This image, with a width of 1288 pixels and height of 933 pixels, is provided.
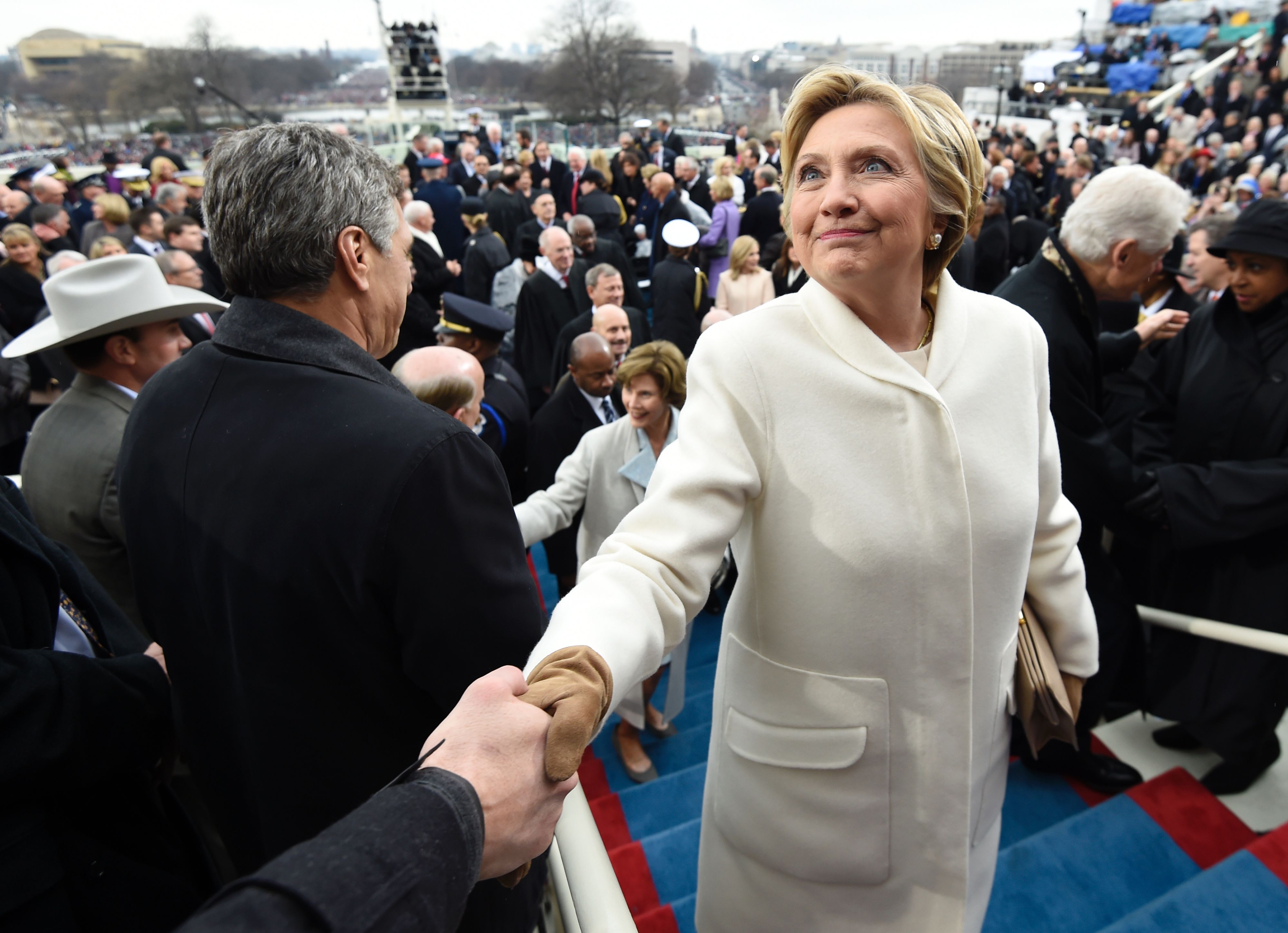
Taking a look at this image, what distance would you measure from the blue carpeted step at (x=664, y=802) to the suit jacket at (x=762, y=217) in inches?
249

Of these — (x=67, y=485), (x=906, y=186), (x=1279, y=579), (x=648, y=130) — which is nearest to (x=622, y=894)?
(x=906, y=186)

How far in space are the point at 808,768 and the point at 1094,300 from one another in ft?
5.64

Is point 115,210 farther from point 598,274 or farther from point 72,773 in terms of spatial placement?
point 72,773

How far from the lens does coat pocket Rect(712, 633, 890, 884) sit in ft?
4.08

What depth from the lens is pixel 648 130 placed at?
1822cm

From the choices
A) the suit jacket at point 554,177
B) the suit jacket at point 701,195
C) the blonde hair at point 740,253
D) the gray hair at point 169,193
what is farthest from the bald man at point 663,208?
the gray hair at point 169,193

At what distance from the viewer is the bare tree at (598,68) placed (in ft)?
135

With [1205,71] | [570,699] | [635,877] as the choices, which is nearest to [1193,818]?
[635,877]

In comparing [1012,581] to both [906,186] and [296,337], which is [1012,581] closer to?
[906,186]

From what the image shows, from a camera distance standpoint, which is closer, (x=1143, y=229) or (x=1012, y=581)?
(x=1012, y=581)

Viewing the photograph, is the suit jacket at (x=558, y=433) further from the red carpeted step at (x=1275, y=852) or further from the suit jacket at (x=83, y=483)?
the red carpeted step at (x=1275, y=852)

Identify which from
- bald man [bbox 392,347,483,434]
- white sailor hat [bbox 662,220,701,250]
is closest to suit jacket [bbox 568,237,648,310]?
white sailor hat [bbox 662,220,701,250]

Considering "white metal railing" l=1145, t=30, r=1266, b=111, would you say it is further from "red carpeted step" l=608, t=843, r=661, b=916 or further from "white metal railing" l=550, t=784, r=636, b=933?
"white metal railing" l=550, t=784, r=636, b=933

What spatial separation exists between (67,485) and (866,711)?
2099 mm
